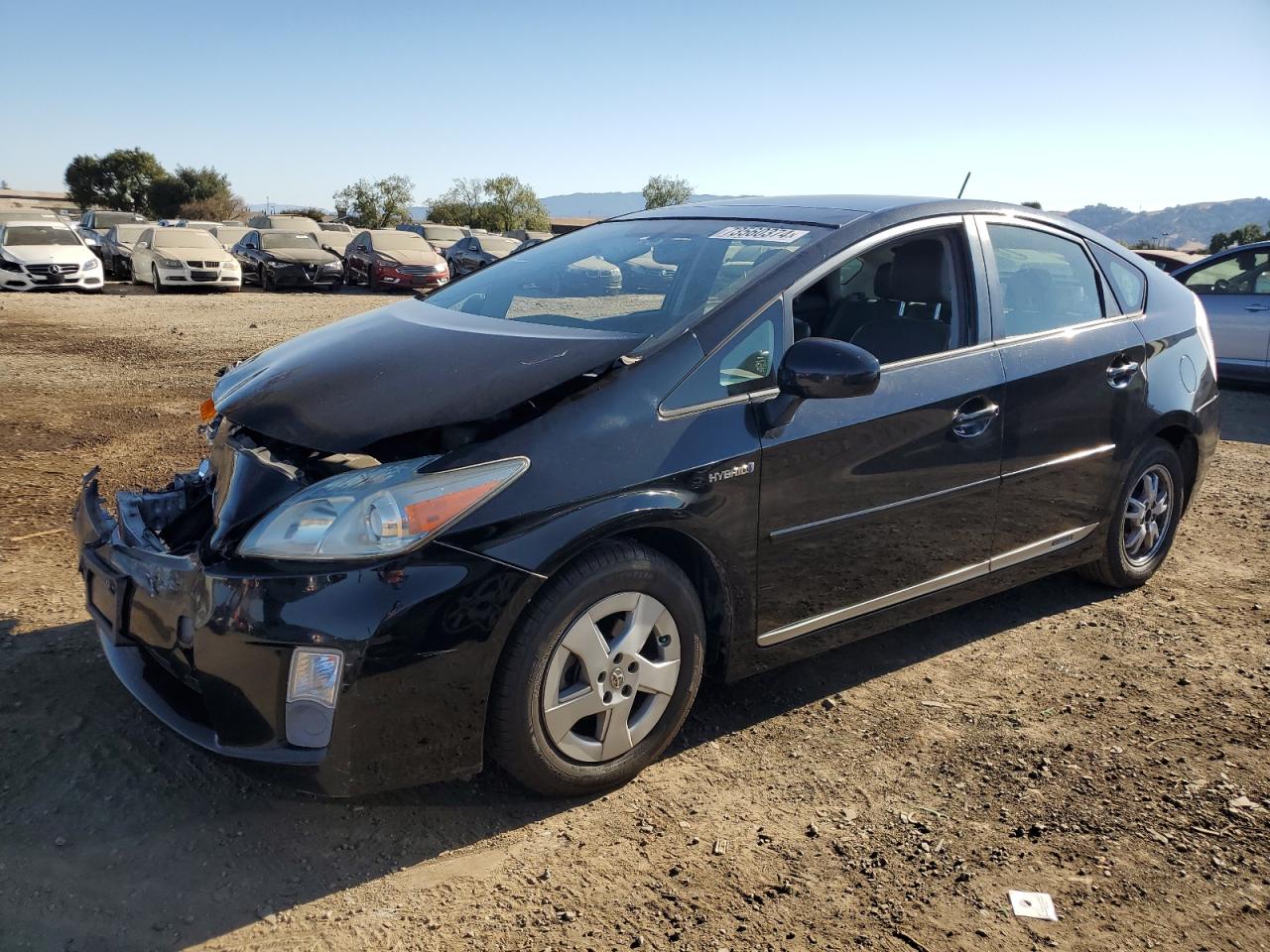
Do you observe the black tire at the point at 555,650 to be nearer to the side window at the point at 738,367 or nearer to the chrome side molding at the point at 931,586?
the chrome side molding at the point at 931,586

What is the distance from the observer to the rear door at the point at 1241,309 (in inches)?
380

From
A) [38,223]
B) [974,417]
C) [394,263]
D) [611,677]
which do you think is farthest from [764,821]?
[38,223]

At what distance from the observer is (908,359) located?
3.57 meters

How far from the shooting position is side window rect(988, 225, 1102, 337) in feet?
13.0

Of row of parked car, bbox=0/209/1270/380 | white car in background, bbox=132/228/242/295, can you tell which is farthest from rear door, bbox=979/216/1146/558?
white car in background, bbox=132/228/242/295

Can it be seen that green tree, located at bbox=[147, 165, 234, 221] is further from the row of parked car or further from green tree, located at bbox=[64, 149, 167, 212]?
the row of parked car

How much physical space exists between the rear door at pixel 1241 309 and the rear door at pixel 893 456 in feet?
23.8

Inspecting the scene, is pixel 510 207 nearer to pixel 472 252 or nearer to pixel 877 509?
pixel 472 252

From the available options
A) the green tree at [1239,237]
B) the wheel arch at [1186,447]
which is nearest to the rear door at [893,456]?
the wheel arch at [1186,447]

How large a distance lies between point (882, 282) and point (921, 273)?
0.48 feet

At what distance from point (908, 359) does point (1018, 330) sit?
65 centimetres

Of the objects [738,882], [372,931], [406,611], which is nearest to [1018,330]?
[738,882]

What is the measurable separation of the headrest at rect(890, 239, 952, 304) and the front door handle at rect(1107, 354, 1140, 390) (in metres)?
0.91

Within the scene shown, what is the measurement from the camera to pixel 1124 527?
179 inches
